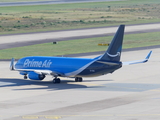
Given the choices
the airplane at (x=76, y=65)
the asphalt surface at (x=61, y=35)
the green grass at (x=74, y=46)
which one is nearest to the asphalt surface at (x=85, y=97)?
the airplane at (x=76, y=65)

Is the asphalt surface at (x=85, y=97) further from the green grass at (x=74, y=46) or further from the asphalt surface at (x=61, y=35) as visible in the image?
the asphalt surface at (x=61, y=35)

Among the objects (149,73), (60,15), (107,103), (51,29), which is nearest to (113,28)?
(51,29)

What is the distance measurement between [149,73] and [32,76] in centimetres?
1882

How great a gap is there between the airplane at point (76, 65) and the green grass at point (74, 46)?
23.9 meters

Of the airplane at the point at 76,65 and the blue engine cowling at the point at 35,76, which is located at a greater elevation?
the airplane at the point at 76,65

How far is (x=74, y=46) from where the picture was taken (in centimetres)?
10138

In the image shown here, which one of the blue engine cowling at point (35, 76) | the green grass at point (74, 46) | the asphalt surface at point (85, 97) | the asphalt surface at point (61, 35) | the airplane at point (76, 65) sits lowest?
the asphalt surface at point (85, 97)

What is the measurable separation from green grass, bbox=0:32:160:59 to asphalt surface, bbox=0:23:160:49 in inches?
216

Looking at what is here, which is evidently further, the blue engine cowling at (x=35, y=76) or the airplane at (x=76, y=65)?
the blue engine cowling at (x=35, y=76)

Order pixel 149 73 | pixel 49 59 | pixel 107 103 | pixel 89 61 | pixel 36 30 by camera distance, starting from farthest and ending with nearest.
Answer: pixel 36 30 → pixel 149 73 → pixel 49 59 → pixel 89 61 → pixel 107 103

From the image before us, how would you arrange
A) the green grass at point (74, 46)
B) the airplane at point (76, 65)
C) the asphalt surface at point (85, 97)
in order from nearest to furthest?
1. the asphalt surface at point (85, 97)
2. the airplane at point (76, 65)
3. the green grass at point (74, 46)

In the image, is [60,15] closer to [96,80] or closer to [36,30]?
[36,30]

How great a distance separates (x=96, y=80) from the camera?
62.0 metres

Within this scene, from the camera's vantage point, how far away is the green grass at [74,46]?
90688mm
